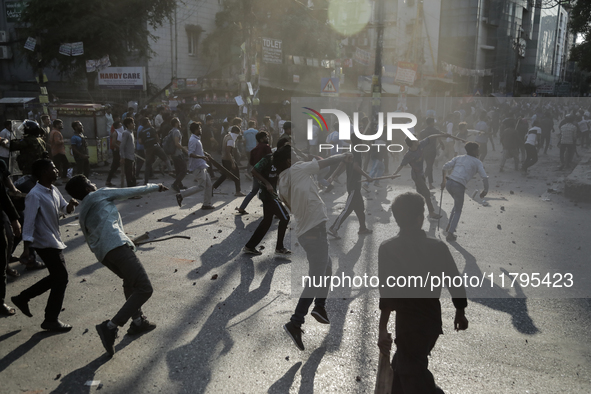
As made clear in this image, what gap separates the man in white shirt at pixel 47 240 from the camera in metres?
4.56

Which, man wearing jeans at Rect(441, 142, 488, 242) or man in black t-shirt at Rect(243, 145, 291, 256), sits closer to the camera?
man in black t-shirt at Rect(243, 145, 291, 256)

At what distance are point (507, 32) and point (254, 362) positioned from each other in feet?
245

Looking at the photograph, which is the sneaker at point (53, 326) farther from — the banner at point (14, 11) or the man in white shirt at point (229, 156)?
the banner at point (14, 11)

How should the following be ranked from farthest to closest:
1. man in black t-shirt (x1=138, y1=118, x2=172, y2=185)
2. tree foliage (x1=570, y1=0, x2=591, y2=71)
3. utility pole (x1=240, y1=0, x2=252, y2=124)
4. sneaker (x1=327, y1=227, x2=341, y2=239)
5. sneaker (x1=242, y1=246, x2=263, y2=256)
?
tree foliage (x1=570, y1=0, x2=591, y2=71) → utility pole (x1=240, y1=0, x2=252, y2=124) → man in black t-shirt (x1=138, y1=118, x2=172, y2=185) → sneaker (x1=327, y1=227, x2=341, y2=239) → sneaker (x1=242, y1=246, x2=263, y2=256)

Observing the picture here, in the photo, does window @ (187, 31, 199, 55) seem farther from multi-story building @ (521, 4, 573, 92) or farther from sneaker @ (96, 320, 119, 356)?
multi-story building @ (521, 4, 573, 92)

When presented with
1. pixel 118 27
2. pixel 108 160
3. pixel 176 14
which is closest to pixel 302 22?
pixel 176 14

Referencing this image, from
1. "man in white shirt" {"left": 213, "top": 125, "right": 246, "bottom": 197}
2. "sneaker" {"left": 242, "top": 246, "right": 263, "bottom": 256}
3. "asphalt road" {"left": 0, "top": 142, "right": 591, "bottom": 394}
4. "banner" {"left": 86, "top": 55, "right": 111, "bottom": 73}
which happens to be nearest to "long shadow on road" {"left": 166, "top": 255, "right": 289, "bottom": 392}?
"asphalt road" {"left": 0, "top": 142, "right": 591, "bottom": 394}

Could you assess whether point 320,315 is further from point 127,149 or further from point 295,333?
point 127,149

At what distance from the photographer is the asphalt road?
3859mm

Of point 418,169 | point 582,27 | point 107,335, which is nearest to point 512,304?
point 107,335

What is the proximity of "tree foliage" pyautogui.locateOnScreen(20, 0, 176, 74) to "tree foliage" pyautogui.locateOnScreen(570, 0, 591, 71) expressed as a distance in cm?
2173

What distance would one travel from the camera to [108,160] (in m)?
18.0

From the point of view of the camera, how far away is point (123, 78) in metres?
26.4

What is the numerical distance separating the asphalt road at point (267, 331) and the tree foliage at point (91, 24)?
61.6 feet
